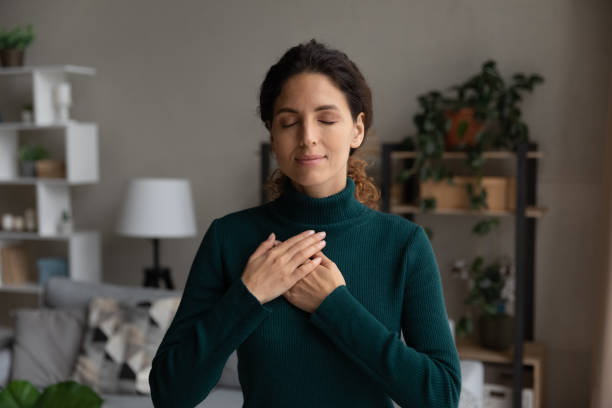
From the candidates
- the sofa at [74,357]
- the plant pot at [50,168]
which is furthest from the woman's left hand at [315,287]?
the plant pot at [50,168]

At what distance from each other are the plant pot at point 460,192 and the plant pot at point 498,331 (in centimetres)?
53

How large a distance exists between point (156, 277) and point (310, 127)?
2.97 m

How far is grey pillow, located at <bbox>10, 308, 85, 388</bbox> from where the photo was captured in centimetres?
287

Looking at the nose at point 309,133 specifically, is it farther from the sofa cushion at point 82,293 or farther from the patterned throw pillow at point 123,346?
the sofa cushion at point 82,293

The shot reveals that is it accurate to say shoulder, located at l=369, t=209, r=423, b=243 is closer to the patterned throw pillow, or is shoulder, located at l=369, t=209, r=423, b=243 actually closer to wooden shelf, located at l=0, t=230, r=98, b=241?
Result: the patterned throw pillow

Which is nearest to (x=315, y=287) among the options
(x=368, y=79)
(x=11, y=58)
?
(x=368, y=79)

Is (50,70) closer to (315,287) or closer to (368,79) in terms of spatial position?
(368,79)

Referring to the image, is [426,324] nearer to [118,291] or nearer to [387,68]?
[118,291]

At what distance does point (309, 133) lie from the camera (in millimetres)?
992

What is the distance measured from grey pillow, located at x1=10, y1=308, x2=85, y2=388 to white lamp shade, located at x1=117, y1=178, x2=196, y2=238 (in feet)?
2.36

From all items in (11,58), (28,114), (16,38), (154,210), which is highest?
(16,38)

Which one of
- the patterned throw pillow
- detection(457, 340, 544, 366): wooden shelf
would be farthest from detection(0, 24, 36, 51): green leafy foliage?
detection(457, 340, 544, 366): wooden shelf

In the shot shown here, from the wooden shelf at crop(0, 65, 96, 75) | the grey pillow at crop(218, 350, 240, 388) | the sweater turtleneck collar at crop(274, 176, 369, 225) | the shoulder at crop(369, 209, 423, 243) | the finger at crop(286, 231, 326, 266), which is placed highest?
the wooden shelf at crop(0, 65, 96, 75)

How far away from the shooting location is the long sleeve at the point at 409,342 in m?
0.97
